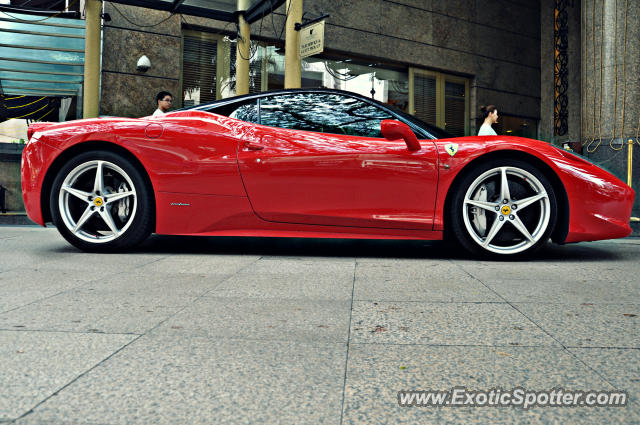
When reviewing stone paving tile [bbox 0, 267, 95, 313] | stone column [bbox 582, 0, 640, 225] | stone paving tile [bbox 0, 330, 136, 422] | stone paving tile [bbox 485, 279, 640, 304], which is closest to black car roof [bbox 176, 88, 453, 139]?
stone paving tile [bbox 485, 279, 640, 304]

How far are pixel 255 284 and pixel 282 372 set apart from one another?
1.44 m

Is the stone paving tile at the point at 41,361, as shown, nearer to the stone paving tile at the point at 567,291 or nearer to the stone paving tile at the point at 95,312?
the stone paving tile at the point at 95,312

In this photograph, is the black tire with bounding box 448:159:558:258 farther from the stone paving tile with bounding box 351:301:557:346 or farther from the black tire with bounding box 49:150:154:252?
the black tire with bounding box 49:150:154:252

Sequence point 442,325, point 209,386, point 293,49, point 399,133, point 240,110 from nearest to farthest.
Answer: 1. point 209,386
2. point 442,325
3. point 399,133
4. point 240,110
5. point 293,49

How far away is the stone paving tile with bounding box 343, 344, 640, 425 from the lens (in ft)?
4.43

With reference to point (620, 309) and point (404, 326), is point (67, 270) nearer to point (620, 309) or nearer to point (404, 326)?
point (404, 326)

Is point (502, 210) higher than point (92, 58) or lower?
lower

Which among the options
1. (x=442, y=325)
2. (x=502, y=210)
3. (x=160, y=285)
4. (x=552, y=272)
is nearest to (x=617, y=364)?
(x=442, y=325)

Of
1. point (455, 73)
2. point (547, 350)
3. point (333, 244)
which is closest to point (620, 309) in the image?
point (547, 350)

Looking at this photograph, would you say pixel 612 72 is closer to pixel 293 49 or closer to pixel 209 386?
pixel 293 49

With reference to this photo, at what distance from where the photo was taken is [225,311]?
241 centimetres

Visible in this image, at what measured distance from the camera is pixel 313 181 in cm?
402

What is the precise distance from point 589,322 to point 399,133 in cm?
201

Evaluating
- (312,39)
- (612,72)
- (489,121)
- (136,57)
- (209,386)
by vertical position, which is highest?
(136,57)
